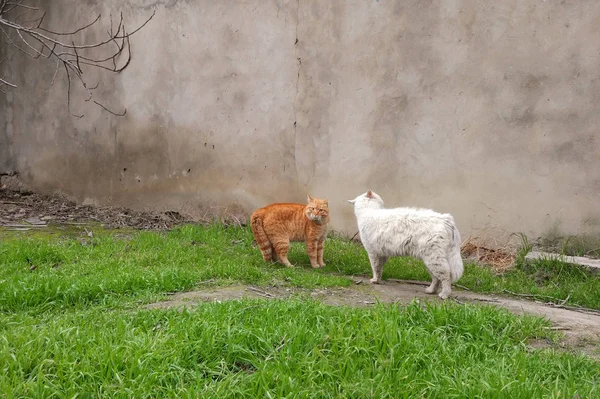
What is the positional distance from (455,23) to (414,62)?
72 centimetres

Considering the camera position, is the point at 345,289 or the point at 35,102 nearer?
the point at 345,289

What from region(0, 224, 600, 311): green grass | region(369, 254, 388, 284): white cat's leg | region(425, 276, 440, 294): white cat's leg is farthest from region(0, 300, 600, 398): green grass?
region(369, 254, 388, 284): white cat's leg

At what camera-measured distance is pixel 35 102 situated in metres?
12.5

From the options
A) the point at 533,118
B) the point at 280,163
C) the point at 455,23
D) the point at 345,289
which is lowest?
the point at 345,289

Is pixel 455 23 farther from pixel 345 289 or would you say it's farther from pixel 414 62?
pixel 345 289

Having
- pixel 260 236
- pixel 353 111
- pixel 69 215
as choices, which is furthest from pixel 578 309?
pixel 69 215

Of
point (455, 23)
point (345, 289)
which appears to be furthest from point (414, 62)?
point (345, 289)

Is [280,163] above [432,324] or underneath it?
above

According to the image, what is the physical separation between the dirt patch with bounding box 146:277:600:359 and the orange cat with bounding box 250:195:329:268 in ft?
3.00

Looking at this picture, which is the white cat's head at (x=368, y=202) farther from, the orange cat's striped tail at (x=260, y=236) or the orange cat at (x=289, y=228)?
the orange cat's striped tail at (x=260, y=236)

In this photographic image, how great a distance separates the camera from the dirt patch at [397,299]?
3.93m

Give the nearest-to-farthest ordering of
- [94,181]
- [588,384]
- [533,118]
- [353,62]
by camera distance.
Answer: [588,384] < [533,118] < [353,62] < [94,181]

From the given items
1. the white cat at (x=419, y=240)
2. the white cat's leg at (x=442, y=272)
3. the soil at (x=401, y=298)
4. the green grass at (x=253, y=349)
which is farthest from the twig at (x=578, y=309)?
the green grass at (x=253, y=349)

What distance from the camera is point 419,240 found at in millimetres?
5000
